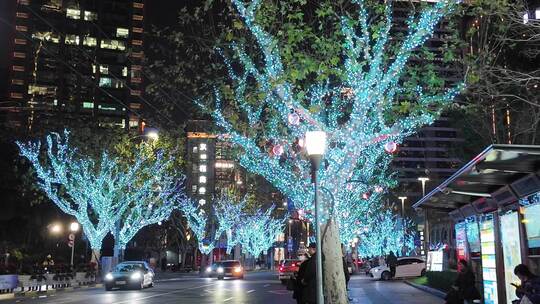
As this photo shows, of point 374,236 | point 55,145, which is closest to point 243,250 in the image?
point 374,236

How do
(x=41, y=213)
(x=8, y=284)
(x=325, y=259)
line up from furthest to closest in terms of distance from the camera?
(x=41, y=213) → (x=8, y=284) → (x=325, y=259)

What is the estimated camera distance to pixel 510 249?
1120 cm

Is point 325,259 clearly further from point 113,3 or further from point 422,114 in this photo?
point 113,3

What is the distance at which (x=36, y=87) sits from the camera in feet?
372

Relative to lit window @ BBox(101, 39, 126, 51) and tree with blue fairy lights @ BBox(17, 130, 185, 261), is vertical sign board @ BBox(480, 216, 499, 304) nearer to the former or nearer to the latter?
tree with blue fairy lights @ BBox(17, 130, 185, 261)

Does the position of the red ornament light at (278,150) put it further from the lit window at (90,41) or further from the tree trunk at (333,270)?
the lit window at (90,41)

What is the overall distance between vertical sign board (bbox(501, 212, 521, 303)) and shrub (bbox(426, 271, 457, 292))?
26.1ft

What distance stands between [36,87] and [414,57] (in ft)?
369

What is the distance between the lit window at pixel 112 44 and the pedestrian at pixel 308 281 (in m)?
118

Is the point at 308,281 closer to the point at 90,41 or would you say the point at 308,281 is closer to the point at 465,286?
the point at 465,286

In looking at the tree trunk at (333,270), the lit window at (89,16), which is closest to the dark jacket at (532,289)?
the tree trunk at (333,270)

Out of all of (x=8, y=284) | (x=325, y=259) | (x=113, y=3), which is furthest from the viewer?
(x=113, y=3)

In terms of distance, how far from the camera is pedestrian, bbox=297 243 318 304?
1000cm

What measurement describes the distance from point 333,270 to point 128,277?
1806 centimetres
